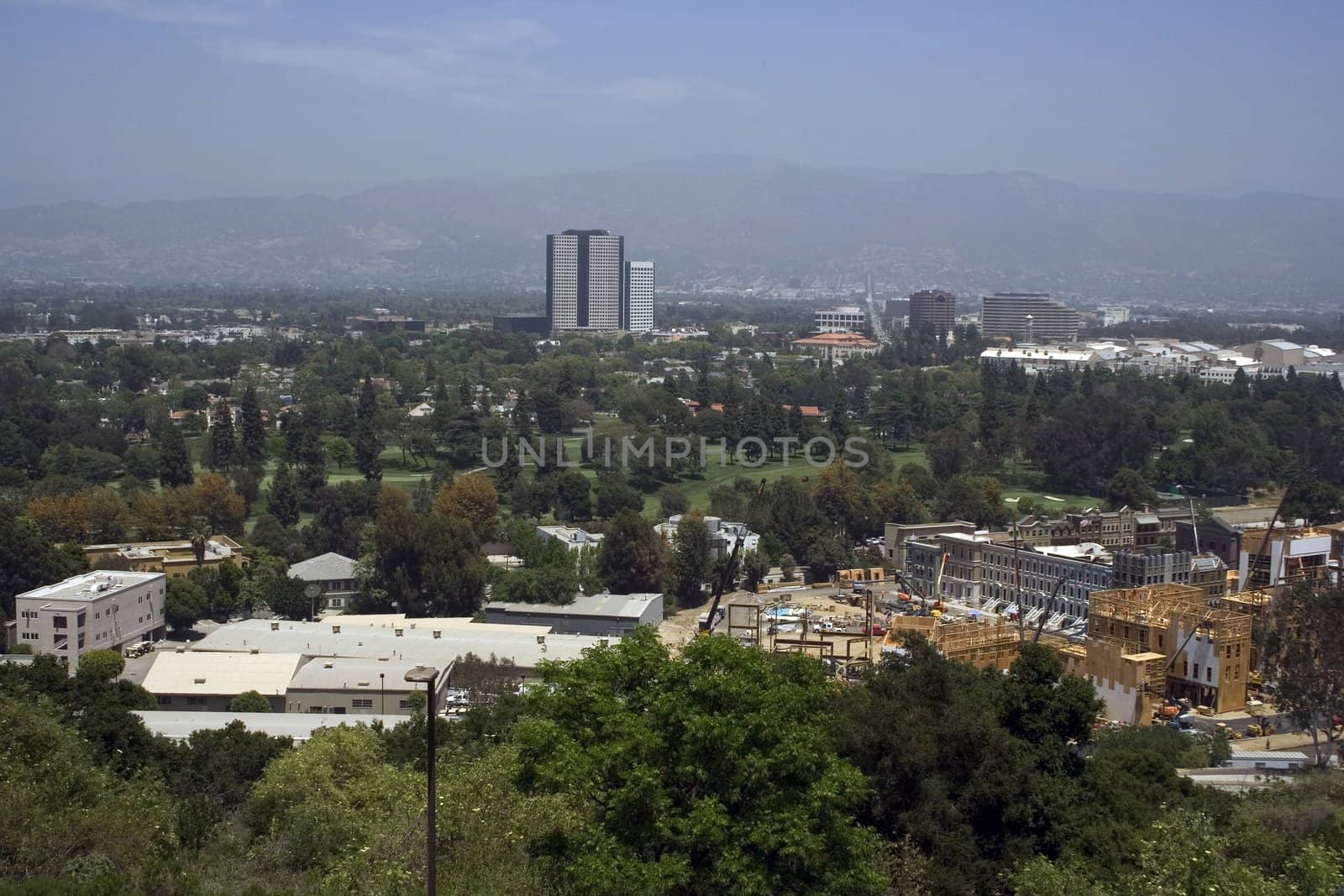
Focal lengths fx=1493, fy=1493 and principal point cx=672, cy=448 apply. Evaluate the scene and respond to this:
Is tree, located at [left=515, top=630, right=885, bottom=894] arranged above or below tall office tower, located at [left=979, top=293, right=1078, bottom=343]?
above

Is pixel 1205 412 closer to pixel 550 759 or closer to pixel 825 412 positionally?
pixel 825 412

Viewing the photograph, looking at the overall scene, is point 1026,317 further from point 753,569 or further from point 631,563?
point 631,563

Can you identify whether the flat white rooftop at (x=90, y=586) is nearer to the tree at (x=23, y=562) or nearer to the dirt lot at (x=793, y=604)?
the tree at (x=23, y=562)

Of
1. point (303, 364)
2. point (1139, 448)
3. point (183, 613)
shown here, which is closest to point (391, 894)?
point (183, 613)

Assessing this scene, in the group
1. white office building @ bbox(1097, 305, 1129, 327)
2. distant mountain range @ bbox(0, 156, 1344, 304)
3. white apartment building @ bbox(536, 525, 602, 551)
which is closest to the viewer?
white apartment building @ bbox(536, 525, 602, 551)

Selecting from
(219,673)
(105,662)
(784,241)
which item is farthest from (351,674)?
(784,241)

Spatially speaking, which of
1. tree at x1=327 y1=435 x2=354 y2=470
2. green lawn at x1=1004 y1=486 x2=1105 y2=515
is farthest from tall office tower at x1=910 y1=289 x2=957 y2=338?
tree at x1=327 y1=435 x2=354 y2=470

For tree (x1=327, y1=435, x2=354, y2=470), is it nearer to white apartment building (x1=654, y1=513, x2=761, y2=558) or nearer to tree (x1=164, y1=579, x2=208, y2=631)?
white apartment building (x1=654, y1=513, x2=761, y2=558)

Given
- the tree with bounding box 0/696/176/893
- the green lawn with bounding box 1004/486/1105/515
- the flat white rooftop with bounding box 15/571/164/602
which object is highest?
the tree with bounding box 0/696/176/893
